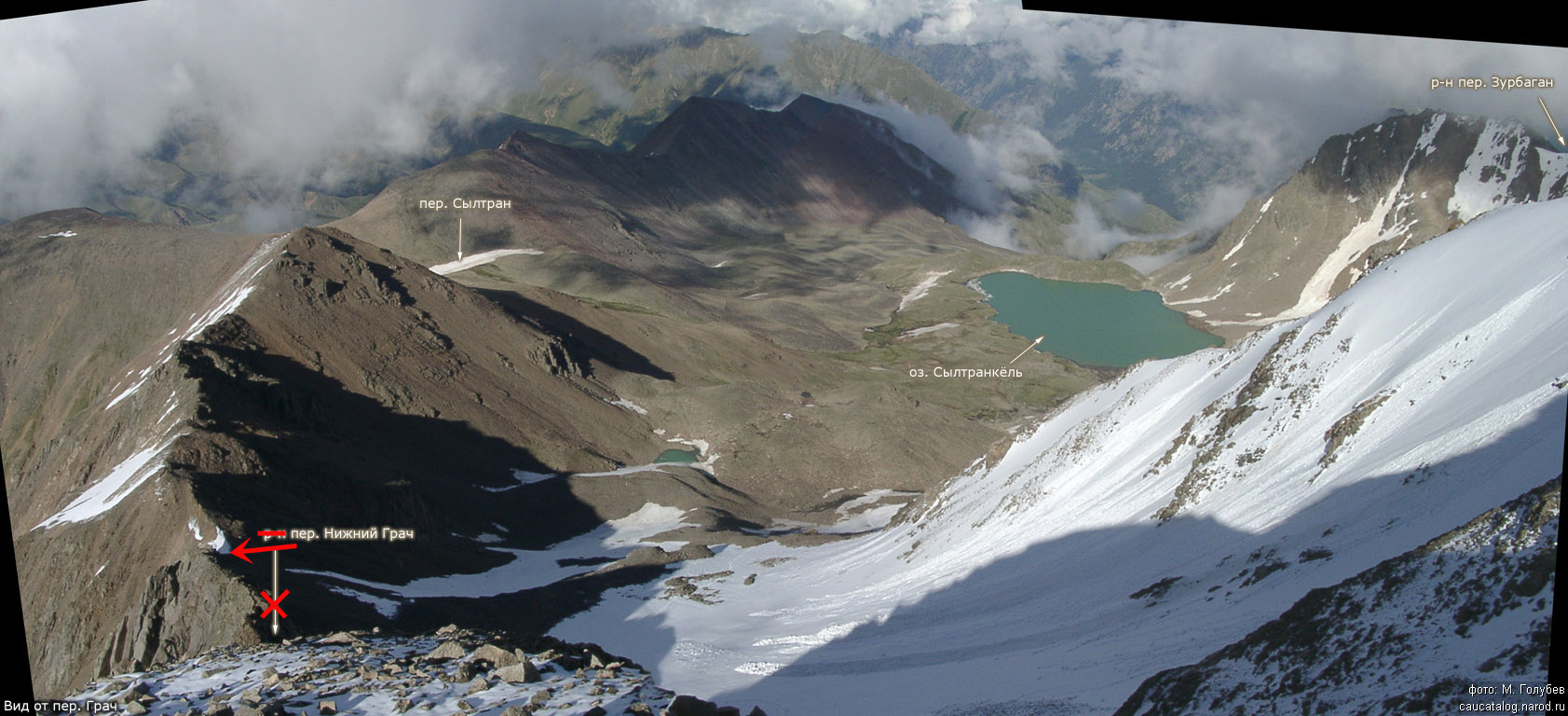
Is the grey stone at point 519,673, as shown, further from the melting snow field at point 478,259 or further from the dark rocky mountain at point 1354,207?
the dark rocky mountain at point 1354,207

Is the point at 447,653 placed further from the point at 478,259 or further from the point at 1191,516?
the point at 478,259

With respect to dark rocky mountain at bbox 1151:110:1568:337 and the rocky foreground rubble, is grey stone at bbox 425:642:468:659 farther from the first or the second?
dark rocky mountain at bbox 1151:110:1568:337

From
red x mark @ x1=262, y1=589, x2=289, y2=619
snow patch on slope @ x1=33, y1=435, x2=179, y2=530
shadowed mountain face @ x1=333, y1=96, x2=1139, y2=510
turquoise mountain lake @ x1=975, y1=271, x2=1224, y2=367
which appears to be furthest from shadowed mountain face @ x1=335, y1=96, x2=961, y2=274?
red x mark @ x1=262, y1=589, x2=289, y2=619

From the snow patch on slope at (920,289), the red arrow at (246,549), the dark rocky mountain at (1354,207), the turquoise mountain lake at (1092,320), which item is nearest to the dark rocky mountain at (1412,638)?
the red arrow at (246,549)

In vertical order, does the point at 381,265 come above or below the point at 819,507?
above

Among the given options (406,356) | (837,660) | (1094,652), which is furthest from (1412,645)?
(406,356)

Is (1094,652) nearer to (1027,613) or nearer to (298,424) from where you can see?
(1027,613)
